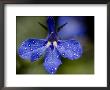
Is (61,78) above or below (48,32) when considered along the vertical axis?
below

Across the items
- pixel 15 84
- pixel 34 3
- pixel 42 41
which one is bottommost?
pixel 15 84

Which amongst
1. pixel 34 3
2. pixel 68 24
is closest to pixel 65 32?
pixel 68 24

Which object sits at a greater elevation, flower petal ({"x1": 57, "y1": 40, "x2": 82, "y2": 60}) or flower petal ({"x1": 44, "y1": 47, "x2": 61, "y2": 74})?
flower petal ({"x1": 57, "y1": 40, "x2": 82, "y2": 60})

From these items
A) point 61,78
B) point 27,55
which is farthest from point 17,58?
point 61,78

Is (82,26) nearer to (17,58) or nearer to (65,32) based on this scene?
(65,32)

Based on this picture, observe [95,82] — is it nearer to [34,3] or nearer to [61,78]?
[61,78]
